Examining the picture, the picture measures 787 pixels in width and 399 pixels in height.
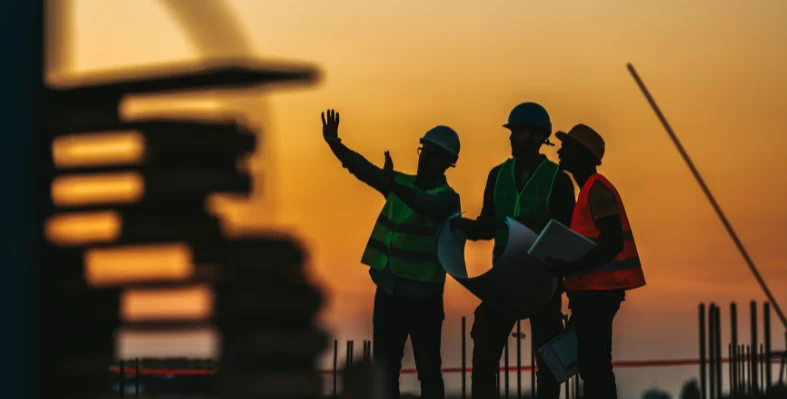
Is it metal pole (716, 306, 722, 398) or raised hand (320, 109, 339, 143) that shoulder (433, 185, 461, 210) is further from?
metal pole (716, 306, 722, 398)

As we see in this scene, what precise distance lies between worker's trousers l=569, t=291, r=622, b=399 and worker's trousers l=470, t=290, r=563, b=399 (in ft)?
2.29

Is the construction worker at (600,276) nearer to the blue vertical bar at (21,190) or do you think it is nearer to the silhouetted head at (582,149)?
the silhouetted head at (582,149)

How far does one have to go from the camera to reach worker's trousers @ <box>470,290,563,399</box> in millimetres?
10219

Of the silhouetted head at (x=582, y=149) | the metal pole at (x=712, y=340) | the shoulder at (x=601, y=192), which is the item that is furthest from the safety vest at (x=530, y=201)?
the metal pole at (x=712, y=340)

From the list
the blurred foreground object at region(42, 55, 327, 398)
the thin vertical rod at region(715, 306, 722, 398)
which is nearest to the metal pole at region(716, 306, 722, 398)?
the thin vertical rod at region(715, 306, 722, 398)

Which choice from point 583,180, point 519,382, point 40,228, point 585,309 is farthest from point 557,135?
point 519,382

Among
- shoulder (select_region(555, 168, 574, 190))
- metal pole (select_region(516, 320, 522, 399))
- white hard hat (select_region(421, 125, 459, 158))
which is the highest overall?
white hard hat (select_region(421, 125, 459, 158))

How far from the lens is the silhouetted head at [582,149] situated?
961 cm

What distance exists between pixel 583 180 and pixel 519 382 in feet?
23.1

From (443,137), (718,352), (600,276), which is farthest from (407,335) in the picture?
(718,352)

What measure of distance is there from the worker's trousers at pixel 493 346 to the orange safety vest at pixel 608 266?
2.57 ft

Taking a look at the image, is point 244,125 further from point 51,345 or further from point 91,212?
point 51,345

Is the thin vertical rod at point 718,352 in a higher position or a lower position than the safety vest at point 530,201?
lower

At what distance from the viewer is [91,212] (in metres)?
5.34
